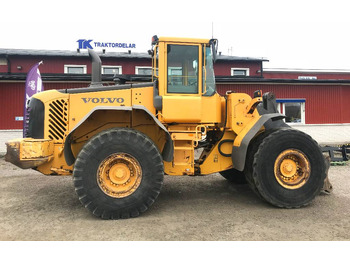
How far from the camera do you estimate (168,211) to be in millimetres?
4371

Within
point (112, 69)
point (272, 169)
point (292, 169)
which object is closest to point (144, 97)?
point (272, 169)

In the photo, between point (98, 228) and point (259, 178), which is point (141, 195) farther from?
point (259, 178)

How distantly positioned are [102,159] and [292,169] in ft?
11.2

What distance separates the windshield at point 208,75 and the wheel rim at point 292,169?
5.78 feet

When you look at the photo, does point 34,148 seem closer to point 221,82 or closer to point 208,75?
point 208,75

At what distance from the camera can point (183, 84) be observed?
462 centimetres

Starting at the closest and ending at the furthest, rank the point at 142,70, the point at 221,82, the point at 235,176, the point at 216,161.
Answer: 1. the point at 216,161
2. the point at 235,176
3. the point at 221,82
4. the point at 142,70

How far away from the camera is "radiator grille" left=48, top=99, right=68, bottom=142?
4453mm

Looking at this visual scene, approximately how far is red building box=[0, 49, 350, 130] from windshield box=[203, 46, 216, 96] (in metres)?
6.65

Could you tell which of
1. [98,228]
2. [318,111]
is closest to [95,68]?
[98,228]

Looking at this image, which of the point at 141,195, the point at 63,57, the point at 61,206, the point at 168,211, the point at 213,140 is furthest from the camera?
the point at 63,57

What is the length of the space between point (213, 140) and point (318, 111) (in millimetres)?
11346

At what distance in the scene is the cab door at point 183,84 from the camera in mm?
4473

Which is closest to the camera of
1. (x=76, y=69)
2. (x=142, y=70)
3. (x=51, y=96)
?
(x=51, y=96)
